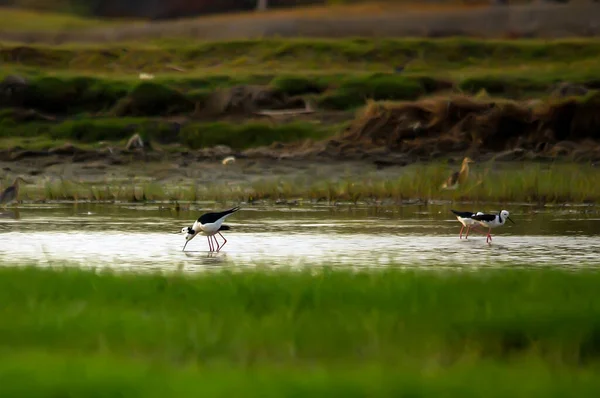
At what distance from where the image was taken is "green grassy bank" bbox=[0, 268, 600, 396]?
725cm

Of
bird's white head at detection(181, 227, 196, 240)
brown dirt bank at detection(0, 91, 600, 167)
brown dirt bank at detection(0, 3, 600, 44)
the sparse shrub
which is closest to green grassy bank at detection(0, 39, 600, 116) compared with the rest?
the sparse shrub

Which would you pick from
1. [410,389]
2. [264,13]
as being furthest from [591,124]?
[410,389]

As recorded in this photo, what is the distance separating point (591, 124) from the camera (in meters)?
28.1

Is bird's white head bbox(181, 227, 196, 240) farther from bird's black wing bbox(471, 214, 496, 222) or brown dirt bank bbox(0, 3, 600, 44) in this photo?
brown dirt bank bbox(0, 3, 600, 44)

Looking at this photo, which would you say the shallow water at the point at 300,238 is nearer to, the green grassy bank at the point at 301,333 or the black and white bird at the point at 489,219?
the black and white bird at the point at 489,219

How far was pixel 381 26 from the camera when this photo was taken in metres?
44.9

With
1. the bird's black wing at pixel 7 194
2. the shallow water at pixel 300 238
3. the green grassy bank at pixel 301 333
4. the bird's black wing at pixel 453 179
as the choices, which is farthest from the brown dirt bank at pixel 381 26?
the green grassy bank at pixel 301 333

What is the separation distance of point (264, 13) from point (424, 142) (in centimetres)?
1852

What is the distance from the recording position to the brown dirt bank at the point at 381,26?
1716 inches

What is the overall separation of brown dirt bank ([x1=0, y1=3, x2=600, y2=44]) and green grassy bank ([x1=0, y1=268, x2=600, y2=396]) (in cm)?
3235

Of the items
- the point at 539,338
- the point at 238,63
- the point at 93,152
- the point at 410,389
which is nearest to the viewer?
the point at 410,389

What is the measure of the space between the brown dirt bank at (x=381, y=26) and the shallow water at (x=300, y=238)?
23.3 m

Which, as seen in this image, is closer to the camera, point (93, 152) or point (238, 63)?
point (93, 152)

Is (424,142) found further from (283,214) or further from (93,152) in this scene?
(283,214)
